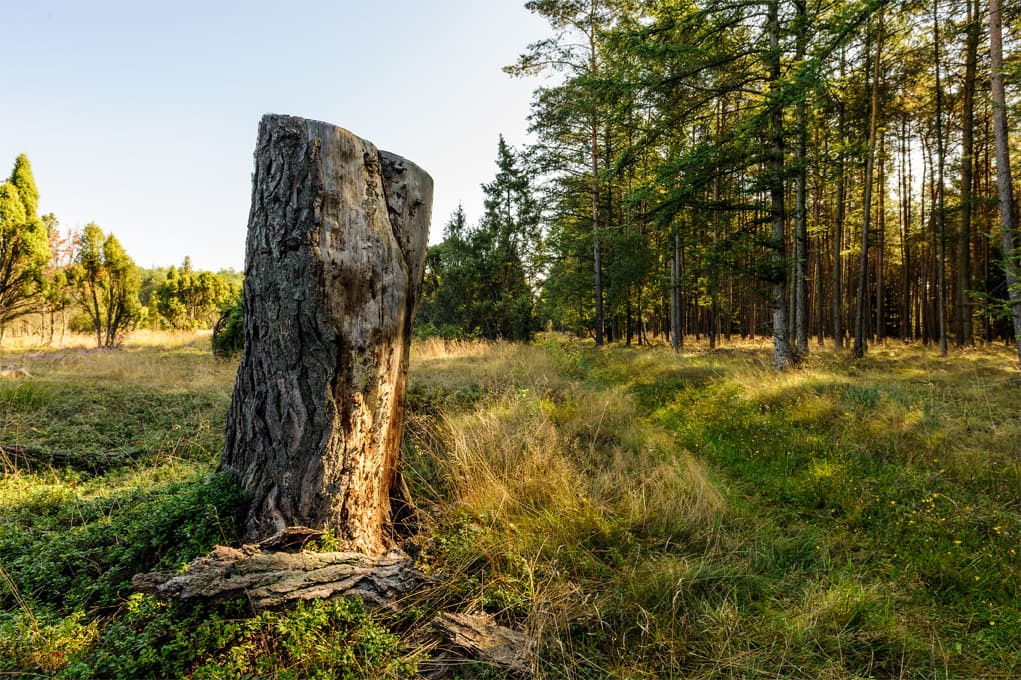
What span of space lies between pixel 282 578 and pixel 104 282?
2212cm

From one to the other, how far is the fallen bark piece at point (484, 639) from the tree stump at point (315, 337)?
0.72 metres

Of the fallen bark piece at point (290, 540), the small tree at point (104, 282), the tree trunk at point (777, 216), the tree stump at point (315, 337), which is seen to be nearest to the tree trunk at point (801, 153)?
the tree trunk at point (777, 216)

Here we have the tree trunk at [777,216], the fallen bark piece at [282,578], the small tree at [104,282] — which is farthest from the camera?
the small tree at [104,282]

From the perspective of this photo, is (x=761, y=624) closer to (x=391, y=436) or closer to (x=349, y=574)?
(x=349, y=574)

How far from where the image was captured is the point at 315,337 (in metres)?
2.30

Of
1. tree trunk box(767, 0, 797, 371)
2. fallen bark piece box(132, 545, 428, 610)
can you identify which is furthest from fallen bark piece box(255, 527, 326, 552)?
tree trunk box(767, 0, 797, 371)

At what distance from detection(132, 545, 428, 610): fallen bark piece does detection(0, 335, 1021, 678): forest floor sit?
8 centimetres

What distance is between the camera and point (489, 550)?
93.4 inches

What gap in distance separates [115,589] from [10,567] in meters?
0.62

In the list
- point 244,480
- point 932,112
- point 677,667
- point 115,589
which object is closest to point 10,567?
point 115,589

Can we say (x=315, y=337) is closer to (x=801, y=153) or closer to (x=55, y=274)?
(x=801, y=153)

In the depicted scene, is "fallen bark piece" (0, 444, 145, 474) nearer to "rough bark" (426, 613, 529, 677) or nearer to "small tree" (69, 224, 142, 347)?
"rough bark" (426, 613, 529, 677)

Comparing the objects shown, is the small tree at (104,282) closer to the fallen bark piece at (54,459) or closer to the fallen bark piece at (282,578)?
the fallen bark piece at (54,459)

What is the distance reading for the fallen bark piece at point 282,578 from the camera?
1703mm
